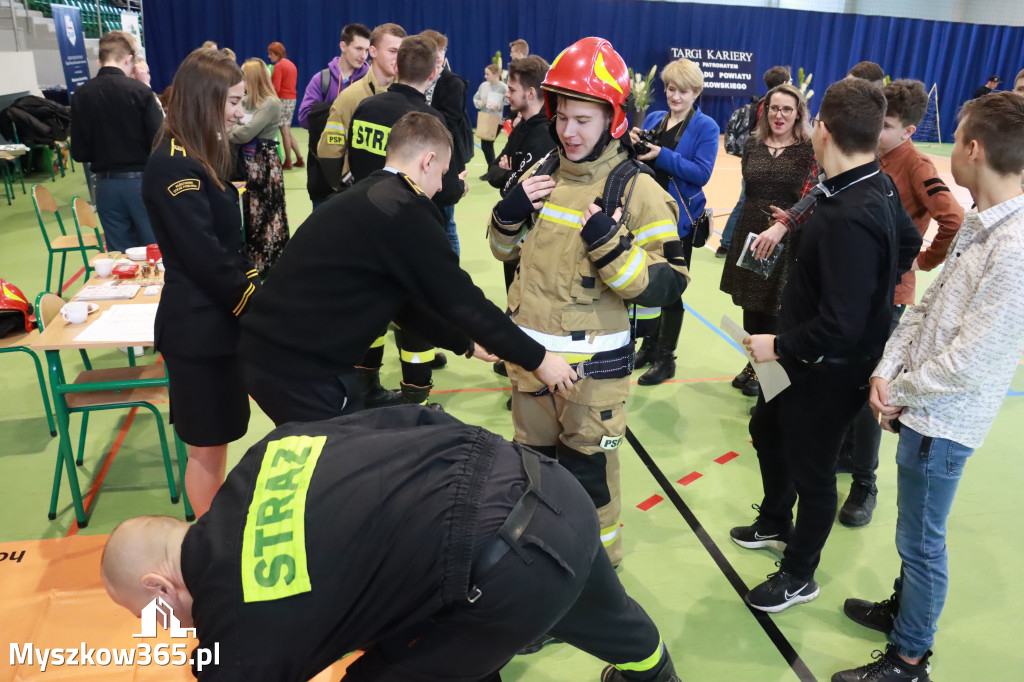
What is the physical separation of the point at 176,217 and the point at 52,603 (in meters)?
1.53

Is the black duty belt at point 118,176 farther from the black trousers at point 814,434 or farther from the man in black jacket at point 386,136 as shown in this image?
the black trousers at point 814,434

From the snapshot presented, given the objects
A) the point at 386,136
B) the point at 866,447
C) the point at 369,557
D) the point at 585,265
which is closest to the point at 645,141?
the point at 386,136

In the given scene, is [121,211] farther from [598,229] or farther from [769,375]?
[769,375]

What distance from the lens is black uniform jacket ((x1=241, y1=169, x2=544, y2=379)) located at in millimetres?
2215

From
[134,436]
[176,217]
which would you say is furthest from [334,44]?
[176,217]

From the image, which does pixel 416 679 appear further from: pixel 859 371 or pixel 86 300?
pixel 86 300

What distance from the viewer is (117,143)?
5.14 meters

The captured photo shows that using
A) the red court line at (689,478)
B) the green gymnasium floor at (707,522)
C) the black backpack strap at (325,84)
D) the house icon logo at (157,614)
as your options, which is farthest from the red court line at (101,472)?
the black backpack strap at (325,84)

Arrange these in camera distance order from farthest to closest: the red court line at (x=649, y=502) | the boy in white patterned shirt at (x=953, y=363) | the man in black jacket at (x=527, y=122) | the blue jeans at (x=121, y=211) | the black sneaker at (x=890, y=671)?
the blue jeans at (x=121, y=211), the man in black jacket at (x=527, y=122), the red court line at (x=649, y=502), the black sneaker at (x=890, y=671), the boy in white patterned shirt at (x=953, y=363)

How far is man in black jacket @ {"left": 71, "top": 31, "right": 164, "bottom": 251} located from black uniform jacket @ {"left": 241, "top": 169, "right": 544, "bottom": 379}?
3.38 m

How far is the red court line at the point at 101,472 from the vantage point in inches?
130

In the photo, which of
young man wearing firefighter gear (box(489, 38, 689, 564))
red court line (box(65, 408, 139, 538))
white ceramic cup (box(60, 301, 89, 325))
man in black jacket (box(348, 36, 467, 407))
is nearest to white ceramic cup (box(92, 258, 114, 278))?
white ceramic cup (box(60, 301, 89, 325))

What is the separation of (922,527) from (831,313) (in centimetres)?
71

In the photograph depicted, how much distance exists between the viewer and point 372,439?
145 centimetres
